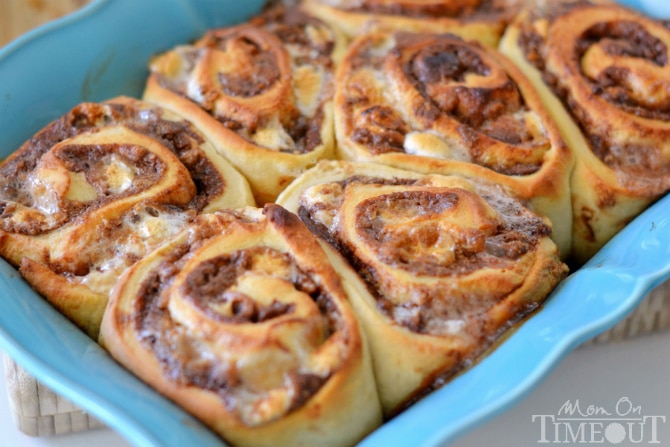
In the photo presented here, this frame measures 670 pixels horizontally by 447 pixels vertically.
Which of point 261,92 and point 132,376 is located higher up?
point 261,92

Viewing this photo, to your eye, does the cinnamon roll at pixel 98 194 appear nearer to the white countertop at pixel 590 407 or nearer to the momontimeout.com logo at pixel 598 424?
the white countertop at pixel 590 407

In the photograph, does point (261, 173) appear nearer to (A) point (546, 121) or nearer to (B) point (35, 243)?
(B) point (35, 243)

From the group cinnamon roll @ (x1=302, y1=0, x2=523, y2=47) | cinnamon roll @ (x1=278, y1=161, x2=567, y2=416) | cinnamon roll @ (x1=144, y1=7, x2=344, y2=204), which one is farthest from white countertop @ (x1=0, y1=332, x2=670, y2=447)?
cinnamon roll @ (x1=302, y1=0, x2=523, y2=47)

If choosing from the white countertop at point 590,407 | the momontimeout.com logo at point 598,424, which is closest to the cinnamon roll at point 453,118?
the white countertop at point 590,407

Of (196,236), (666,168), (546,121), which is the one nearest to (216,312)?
(196,236)

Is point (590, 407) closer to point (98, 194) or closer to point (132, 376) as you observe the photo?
point (132, 376)

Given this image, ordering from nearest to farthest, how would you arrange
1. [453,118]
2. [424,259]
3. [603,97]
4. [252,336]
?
[252,336]
[424,259]
[453,118]
[603,97]

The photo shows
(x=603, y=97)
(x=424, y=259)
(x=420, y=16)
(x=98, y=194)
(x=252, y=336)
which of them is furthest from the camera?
(x=420, y=16)

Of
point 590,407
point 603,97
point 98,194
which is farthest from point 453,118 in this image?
point 98,194
